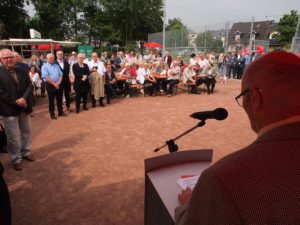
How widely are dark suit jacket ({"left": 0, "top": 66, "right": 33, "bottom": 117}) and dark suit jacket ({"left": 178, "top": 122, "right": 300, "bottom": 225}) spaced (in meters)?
4.26

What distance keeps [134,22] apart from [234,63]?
2781 cm

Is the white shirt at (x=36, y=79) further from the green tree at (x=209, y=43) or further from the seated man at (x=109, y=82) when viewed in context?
the green tree at (x=209, y=43)

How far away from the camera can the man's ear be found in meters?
0.97

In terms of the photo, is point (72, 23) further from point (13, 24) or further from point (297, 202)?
Result: point (297, 202)

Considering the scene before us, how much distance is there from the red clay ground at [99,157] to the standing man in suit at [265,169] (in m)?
2.58

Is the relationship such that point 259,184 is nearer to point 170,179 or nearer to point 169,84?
point 170,179

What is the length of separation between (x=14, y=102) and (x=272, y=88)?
433 centimetres

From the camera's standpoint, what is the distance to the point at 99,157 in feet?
16.2

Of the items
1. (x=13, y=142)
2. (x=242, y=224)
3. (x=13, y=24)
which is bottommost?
(x=13, y=142)

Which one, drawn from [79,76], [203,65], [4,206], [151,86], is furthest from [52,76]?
[203,65]

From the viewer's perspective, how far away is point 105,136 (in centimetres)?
609

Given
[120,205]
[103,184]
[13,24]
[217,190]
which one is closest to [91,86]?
[103,184]

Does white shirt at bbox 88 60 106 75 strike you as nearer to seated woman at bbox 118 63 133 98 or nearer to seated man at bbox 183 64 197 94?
seated woman at bbox 118 63 133 98

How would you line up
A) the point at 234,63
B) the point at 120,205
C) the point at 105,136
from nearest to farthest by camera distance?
the point at 120,205 → the point at 105,136 → the point at 234,63
